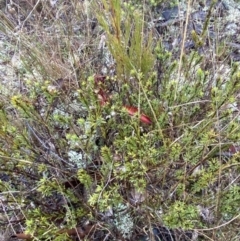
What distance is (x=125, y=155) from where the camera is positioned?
4.86ft

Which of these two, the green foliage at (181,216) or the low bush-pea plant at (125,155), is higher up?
the low bush-pea plant at (125,155)

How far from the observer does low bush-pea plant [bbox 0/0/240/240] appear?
140cm

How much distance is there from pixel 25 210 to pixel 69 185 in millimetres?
182

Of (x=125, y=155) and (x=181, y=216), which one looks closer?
(x=181, y=216)

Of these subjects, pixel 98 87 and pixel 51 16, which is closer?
pixel 98 87

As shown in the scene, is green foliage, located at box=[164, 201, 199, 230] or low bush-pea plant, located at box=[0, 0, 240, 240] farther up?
low bush-pea plant, located at box=[0, 0, 240, 240]

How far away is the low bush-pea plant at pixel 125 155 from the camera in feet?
4.60

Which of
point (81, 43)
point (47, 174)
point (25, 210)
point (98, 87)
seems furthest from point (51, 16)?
point (25, 210)

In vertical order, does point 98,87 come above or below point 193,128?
above

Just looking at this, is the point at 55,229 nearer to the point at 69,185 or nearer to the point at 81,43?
the point at 69,185

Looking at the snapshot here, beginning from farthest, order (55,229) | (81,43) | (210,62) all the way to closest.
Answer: (81,43) → (210,62) → (55,229)

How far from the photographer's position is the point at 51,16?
2.26 meters

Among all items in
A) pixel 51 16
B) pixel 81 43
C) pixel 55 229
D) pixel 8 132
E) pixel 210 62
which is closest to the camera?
pixel 55 229

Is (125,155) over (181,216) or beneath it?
over
